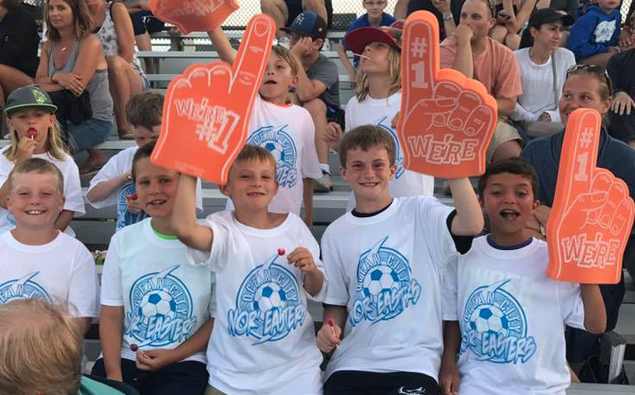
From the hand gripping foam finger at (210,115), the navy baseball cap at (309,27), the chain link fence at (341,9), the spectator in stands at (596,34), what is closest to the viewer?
the hand gripping foam finger at (210,115)

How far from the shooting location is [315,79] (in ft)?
12.6

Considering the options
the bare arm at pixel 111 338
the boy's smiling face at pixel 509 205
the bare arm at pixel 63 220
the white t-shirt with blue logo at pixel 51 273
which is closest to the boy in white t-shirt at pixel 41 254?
the white t-shirt with blue logo at pixel 51 273

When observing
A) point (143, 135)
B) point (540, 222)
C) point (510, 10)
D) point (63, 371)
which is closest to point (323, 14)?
point (510, 10)

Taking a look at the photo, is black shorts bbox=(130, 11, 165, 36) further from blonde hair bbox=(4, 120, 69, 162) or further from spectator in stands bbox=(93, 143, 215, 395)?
spectator in stands bbox=(93, 143, 215, 395)

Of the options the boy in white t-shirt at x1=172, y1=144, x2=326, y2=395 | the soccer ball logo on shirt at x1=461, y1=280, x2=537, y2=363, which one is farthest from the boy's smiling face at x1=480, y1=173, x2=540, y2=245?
the boy in white t-shirt at x1=172, y1=144, x2=326, y2=395

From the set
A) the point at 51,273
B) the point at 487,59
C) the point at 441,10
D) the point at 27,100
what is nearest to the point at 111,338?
the point at 51,273

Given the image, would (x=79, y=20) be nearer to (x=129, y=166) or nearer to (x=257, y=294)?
(x=129, y=166)

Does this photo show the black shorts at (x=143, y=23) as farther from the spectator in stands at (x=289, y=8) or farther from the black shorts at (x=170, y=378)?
the black shorts at (x=170, y=378)

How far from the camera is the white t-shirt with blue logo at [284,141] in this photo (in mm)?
3029

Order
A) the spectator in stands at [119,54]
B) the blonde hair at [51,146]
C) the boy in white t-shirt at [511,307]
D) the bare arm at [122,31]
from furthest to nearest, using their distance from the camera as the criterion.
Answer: the bare arm at [122,31], the spectator in stands at [119,54], the blonde hair at [51,146], the boy in white t-shirt at [511,307]

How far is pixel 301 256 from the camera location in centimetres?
218

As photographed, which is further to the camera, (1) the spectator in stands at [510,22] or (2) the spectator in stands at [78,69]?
(1) the spectator in stands at [510,22]

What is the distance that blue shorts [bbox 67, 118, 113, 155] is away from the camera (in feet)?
13.6

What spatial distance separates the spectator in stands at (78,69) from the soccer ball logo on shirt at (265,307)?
218 centimetres
